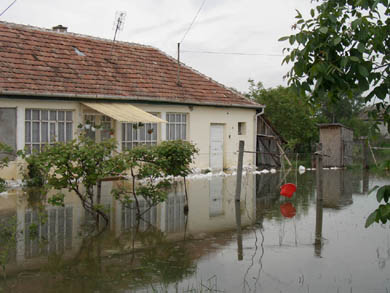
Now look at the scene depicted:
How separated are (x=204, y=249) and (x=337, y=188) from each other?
30.0 feet

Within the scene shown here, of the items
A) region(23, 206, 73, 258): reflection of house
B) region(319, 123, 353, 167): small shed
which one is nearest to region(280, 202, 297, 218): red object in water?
region(23, 206, 73, 258): reflection of house

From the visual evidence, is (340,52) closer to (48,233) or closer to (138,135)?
(48,233)

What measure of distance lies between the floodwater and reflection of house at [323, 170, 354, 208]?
0.21 metres

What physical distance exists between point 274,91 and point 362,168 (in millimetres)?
7662

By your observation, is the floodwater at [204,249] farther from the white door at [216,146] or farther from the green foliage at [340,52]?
the white door at [216,146]

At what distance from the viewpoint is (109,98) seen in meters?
17.7

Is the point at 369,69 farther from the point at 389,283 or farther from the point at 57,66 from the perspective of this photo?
the point at 57,66

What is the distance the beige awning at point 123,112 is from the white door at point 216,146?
437 cm

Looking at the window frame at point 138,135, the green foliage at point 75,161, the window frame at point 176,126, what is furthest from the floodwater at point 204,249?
the window frame at point 176,126

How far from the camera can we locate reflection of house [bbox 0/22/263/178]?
52.5 ft

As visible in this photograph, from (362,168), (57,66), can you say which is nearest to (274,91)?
(362,168)

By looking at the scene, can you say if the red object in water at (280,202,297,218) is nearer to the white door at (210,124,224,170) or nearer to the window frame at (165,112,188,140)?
the window frame at (165,112,188,140)

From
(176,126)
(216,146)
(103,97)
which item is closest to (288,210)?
(103,97)

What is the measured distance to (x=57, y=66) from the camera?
58.0ft
